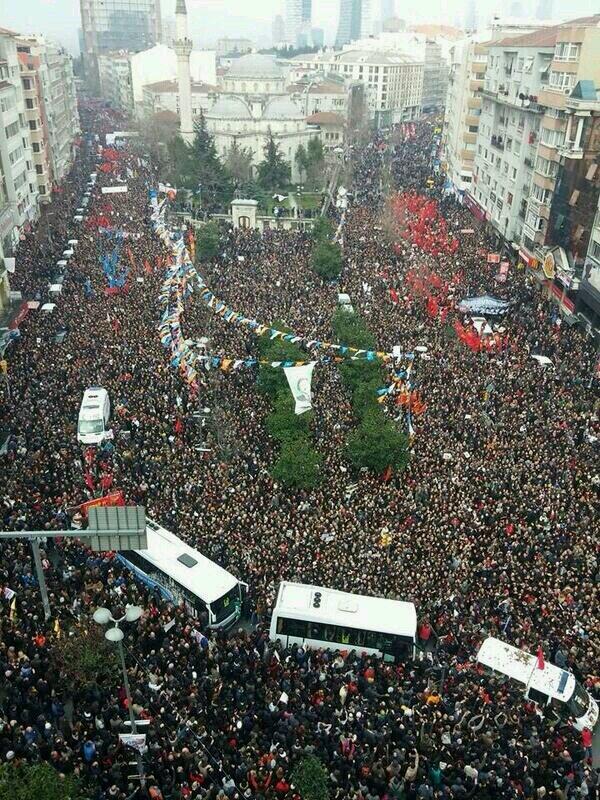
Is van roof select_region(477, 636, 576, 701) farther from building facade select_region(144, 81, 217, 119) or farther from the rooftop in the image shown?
building facade select_region(144, 81, 217, 119)

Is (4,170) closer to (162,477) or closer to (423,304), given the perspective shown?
(423,304)

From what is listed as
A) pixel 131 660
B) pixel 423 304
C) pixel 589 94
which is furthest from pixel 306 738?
pixel 589 94

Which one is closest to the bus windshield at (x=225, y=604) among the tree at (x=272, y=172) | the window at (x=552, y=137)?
the window at (x=552, y=137)

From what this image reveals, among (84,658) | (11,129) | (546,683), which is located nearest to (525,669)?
(546,683)

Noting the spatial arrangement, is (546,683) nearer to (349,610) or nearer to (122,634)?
(349,610)

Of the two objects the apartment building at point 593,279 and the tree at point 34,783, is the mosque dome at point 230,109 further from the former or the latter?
the tree at point 34,783

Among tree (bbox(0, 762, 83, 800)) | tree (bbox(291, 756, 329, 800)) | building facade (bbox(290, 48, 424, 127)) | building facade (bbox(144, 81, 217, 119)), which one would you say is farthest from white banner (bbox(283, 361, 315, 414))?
building facade (bbox(290, 48, 424, 127))
